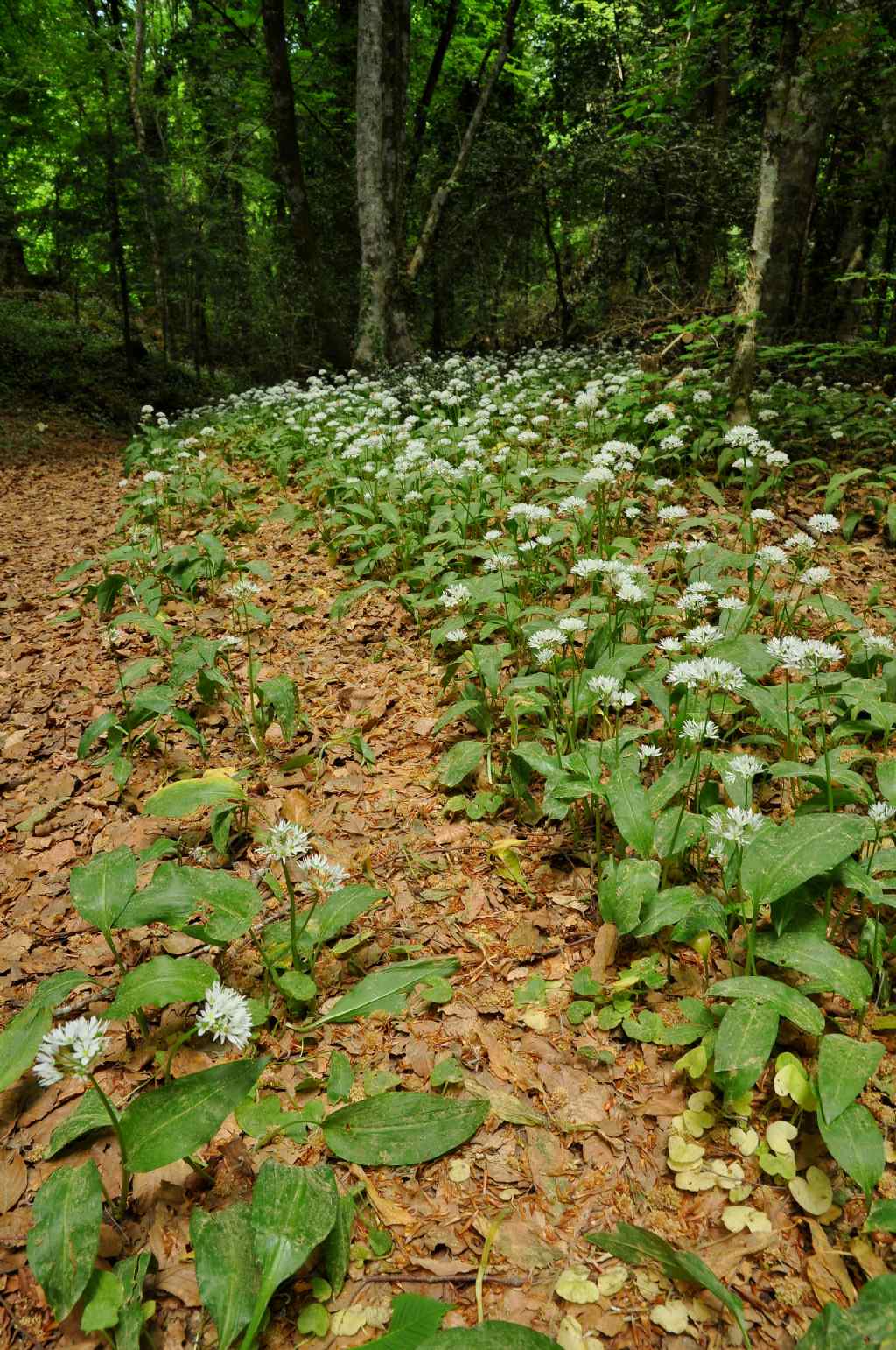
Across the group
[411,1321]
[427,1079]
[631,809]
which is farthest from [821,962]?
[411,1321]

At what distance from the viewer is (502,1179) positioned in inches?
66.1

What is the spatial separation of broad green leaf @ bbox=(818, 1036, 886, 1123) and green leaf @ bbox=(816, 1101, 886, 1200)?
1.1 inches

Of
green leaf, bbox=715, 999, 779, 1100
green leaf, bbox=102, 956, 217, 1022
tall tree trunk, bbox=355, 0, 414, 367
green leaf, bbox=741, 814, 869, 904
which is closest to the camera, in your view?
green leaf, bbox=715, 999, 779, 1100

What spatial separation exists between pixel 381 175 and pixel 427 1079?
1248 cm

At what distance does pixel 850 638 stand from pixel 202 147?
15.8 metres

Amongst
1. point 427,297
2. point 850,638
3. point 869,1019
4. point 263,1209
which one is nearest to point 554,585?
point 850,638

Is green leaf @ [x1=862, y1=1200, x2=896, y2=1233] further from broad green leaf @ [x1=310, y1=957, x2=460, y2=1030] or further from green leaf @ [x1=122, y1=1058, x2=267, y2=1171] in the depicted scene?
green leaf @ [x1=122, y1=1058, x2=267, y2=1171]

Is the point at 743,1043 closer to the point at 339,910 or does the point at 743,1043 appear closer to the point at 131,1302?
the point at 339,910

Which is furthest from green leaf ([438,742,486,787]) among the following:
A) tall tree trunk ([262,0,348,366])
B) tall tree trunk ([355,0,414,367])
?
tall tree trunk ([262,0,348,366])

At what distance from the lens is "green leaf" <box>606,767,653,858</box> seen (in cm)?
227

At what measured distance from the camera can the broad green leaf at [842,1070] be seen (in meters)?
1.53

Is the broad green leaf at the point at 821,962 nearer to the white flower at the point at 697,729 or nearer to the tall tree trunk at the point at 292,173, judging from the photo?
the white flower at the point at 697,729

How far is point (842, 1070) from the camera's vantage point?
62.8 inches

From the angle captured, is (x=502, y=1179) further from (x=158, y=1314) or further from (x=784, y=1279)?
(x=158, y=1314)
